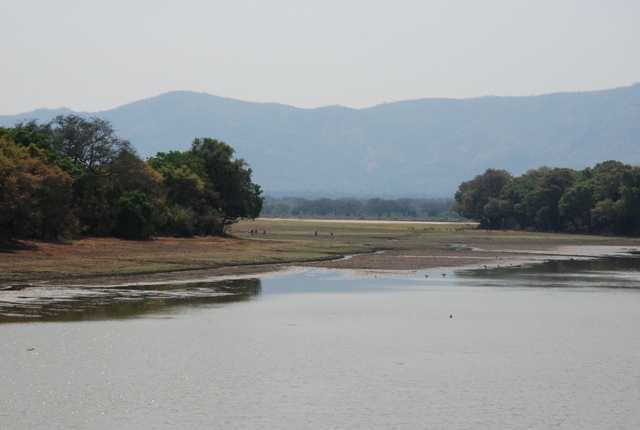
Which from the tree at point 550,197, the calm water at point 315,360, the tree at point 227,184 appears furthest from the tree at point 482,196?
the calm water at point 315,360

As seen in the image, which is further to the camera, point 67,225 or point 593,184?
point 593,184

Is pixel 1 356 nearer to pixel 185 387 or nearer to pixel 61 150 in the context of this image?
pixel 185 387

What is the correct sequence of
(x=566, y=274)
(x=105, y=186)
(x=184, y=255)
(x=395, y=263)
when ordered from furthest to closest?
(x=105, y=186)
(x=395, y=263)
(x=184, y=255)
(x=566, y=274)

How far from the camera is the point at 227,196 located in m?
106

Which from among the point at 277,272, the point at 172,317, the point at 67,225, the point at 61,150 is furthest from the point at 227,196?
the point at 172,317

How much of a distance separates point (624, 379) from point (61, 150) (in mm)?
71804

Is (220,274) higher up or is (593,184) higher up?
(593,184)

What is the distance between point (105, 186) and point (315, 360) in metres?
60.2

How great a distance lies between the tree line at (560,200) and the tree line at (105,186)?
64.3 meters

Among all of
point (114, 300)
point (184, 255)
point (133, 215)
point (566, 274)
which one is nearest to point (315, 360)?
point (114, 300)

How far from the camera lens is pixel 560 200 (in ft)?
491

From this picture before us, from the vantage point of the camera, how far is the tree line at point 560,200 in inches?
5487

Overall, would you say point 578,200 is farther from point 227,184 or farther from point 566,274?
point 566,274

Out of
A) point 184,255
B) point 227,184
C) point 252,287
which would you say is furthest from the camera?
point 227,184
